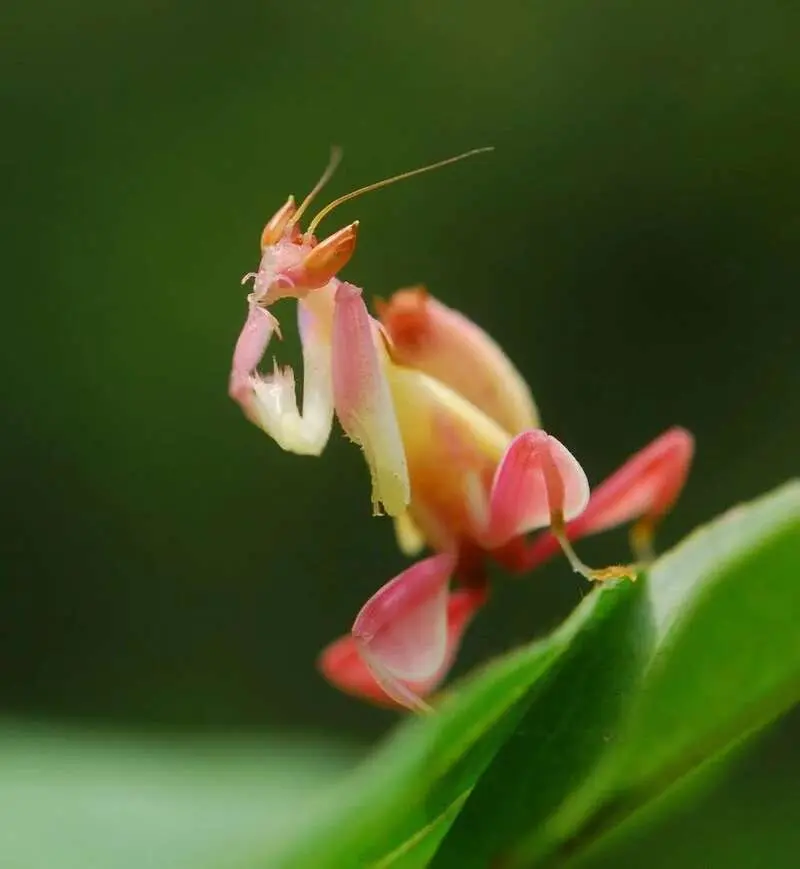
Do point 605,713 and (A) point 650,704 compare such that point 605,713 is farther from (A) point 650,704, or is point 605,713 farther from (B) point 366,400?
(B) point 366,400

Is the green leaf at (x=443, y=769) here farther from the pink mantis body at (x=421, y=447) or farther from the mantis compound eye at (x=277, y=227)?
the mantis compound eye at (x=277, y=227)

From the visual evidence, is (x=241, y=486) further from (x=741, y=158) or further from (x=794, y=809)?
(x=794, y=809)

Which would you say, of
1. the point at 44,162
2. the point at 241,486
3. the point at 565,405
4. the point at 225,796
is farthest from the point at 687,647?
the point at 44,162

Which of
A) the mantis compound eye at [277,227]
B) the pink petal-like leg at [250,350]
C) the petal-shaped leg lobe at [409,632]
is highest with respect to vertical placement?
the mantis compound eye at [277,227]

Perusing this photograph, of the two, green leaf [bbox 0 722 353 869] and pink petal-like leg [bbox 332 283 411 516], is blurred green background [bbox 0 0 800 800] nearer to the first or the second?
green leaf [bbox 0 722 353 869]

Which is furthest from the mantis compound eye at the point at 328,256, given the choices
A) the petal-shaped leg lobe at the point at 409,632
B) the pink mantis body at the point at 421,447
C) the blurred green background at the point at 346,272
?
the blurred green background at the point at 346,272

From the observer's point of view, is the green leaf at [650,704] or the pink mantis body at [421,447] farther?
the pink mantis body at [421,447]

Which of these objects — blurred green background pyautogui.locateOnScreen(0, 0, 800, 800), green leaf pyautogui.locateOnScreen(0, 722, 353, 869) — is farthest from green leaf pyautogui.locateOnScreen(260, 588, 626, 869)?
blurred green background pyautogui.locateOnScreen(0, 0, 800, 800)

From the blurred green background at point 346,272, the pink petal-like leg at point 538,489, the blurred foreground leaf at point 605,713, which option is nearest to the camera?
the blurred foreground leaf at point 605,713
